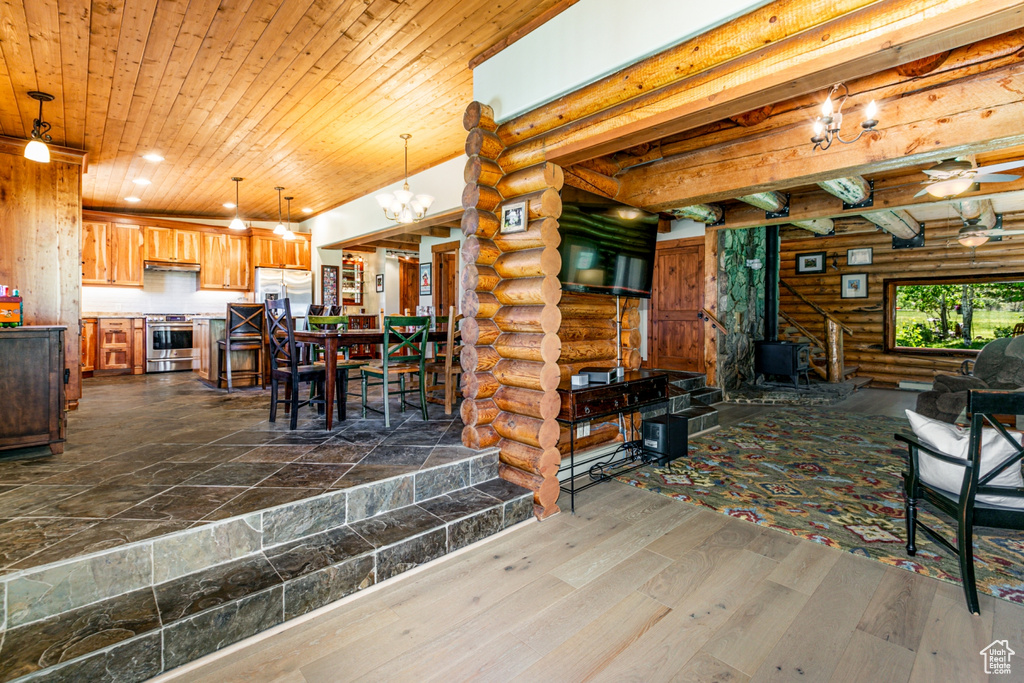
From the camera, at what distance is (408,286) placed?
11.0 meters

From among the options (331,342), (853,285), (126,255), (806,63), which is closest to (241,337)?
(331,342)

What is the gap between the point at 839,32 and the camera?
1.83 metres

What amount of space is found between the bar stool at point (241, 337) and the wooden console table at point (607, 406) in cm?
447

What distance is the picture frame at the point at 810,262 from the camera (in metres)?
9.11

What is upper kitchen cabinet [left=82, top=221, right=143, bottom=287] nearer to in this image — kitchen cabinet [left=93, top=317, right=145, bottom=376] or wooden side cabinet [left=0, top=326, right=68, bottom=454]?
kitchen cabinet [left=93, top=317, right=145, bottom=376]

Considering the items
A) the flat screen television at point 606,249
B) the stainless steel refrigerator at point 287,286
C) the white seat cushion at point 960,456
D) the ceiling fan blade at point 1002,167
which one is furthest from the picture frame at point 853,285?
the stainless steel refrigerator at point 287,286

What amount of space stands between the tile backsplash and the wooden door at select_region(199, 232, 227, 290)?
1.01 feet

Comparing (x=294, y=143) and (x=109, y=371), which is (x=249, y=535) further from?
(x=109, y=371)

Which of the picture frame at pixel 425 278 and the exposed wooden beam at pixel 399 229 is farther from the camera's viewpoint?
the picture frame at pixel 425 278

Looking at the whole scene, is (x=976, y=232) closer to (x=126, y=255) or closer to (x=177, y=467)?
(x=177, y=467)

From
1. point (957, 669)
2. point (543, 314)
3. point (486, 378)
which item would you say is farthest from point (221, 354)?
point (957, 669)

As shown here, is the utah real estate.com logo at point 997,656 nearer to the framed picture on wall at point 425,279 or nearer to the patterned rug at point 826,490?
the patterned rug at point 826,490

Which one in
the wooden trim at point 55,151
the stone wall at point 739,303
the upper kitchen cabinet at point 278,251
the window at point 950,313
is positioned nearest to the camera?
the wooden trim at point 55,151

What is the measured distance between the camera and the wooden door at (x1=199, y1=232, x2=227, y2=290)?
839cm
